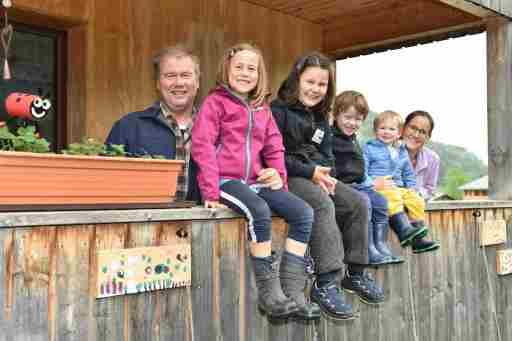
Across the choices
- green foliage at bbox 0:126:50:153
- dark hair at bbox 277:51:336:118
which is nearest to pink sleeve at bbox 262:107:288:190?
dark hair at bbox 277:51:336:118

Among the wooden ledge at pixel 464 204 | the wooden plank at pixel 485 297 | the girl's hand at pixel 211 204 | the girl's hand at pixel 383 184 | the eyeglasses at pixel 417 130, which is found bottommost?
the wooden plank at pixel 485 297

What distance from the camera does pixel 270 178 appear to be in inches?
122

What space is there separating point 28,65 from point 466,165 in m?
72.0

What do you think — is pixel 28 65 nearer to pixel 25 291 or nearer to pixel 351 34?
pixel 25 291

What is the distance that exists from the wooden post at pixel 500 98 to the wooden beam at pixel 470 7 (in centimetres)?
20

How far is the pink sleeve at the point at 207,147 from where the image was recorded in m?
2.92

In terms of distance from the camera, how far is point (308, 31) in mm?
6879

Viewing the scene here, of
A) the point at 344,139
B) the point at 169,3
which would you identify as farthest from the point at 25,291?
the point at 169,3

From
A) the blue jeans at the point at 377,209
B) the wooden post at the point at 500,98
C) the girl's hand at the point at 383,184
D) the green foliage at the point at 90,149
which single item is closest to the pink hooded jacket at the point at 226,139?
the green foliage at the point at 90,149

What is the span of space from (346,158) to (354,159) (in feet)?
0.17

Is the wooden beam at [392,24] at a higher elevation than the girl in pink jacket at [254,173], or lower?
higher

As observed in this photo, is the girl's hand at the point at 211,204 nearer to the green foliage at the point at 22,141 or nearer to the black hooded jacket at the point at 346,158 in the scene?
the green foliage at the point at 22,141

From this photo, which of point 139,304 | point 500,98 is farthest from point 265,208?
point 500,98

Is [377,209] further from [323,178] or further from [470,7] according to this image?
[470,7]
